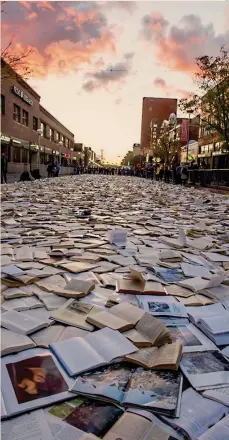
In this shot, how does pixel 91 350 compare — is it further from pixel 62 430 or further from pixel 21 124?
pixel 21 124

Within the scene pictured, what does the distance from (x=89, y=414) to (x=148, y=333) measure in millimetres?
751

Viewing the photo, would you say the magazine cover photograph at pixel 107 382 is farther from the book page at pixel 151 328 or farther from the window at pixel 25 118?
the window at pixel 25 118

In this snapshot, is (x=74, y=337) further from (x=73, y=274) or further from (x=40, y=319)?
(x=73, y=274)

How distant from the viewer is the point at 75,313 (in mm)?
2596

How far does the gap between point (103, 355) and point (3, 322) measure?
2.36ft

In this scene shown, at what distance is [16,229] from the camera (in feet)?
19.0

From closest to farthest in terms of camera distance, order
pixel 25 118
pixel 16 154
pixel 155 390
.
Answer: pixel 155 390 < pixel 16 154 < pixel 25 118

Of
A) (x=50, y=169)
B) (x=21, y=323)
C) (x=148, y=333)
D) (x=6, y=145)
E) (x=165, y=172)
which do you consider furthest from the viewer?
(x=50, y=169)

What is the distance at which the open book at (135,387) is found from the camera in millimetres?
1669

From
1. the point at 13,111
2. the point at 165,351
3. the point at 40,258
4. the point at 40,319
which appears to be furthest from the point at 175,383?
the point at 13,111

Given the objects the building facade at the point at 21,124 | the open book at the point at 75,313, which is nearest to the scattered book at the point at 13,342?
the open book at the point at 75,313

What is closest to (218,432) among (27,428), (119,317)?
(27,428)

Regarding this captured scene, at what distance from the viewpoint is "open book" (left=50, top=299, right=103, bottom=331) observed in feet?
8.03

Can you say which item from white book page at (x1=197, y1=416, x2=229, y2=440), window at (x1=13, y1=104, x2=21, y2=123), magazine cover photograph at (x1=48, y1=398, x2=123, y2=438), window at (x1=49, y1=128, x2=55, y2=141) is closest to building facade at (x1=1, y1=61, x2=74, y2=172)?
window at (x1=13, y1=104, x2=21, y2=123)
